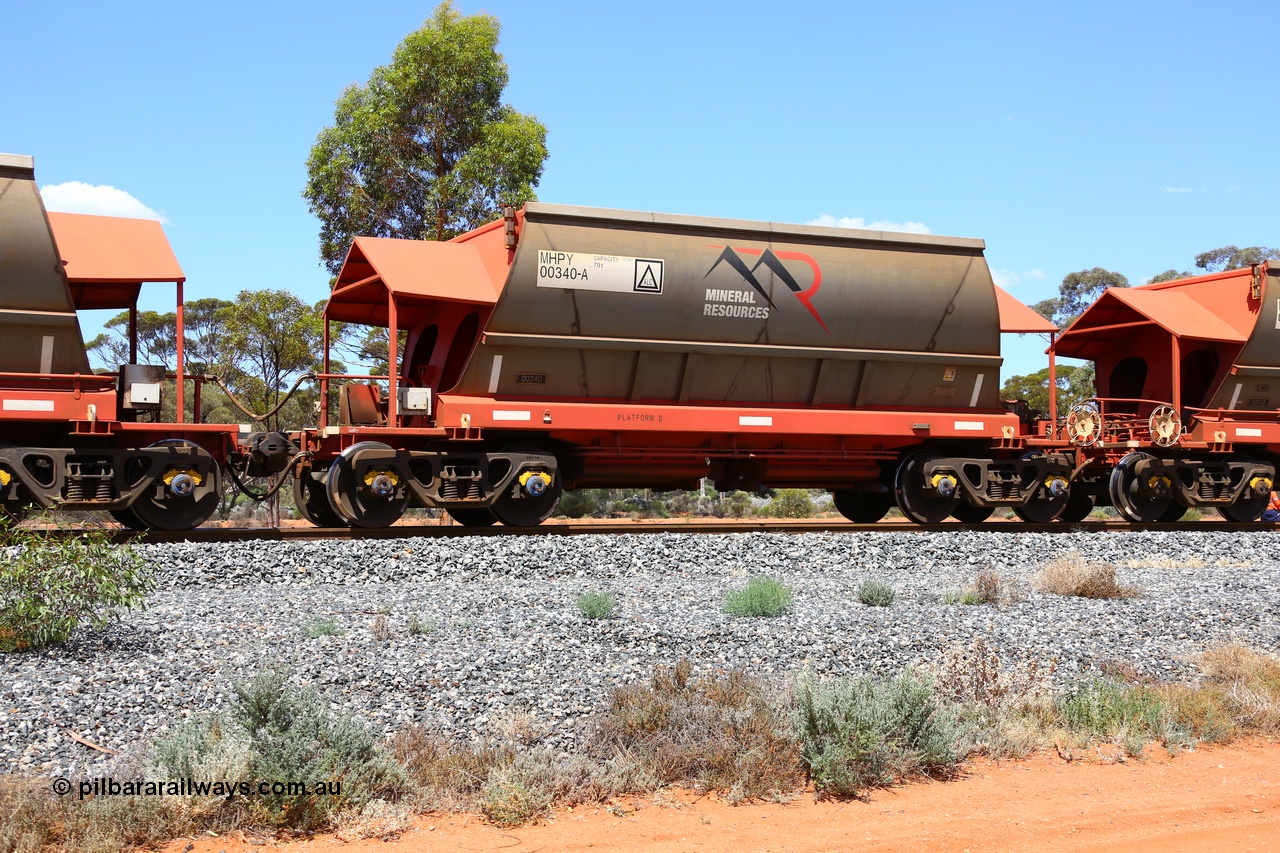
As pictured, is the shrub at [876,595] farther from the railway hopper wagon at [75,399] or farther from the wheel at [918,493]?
the railway hopper wagon at [75,399]

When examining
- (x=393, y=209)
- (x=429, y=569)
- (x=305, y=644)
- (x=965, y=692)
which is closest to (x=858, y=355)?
(x=429, y=569)

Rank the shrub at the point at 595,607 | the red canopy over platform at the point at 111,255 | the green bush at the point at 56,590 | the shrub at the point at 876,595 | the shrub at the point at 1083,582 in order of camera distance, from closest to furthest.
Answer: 1. the green bush at the point at 56,590
2. the shrub at the point at 595,607
3. the shrub at the point at 876,595
4. the shrub at the point at 1083,582
5. the red canopy over platform at the point at 111,255

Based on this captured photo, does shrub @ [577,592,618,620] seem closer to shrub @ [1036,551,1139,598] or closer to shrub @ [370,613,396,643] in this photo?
shrub @ [370,613,396,643]

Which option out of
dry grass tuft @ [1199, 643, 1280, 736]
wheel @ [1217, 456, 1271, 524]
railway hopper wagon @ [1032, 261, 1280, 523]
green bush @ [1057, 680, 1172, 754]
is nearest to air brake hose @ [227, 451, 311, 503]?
green bush @ [1057, 680, 1172, 754]

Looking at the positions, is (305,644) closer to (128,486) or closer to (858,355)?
(128,486)

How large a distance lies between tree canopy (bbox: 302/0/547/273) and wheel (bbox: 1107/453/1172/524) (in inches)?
560

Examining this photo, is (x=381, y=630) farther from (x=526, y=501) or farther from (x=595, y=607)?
(x=526, y=501)

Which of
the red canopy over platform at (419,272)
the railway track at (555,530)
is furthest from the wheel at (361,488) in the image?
the red canopy over platform at (419,272)

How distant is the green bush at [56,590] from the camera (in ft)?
22.9

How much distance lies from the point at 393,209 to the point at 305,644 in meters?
20.1

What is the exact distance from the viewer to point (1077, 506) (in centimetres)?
1788

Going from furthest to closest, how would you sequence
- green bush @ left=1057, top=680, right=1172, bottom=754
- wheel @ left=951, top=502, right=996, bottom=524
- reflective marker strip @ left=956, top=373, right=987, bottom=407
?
wheel @ left=951, top=502, right=996, bottom=524, reflective marker strip @ left=956, top=373, right=987, bottom=407, green bush @ left=1057, top=680, right=1172, bottom=754

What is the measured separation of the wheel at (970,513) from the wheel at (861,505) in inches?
44.8

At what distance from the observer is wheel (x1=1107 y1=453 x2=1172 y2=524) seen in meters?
16.3
